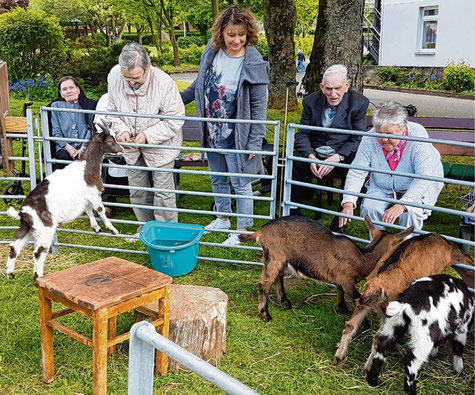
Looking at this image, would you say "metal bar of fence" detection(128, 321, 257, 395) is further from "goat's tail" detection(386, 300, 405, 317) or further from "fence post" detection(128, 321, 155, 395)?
"goat's tail" detection(386, 300, 405, 317)

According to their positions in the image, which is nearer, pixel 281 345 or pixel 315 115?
pixel 281 345

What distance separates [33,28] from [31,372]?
14.1 m

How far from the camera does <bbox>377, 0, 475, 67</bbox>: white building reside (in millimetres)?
18281

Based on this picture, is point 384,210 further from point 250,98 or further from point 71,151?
point 71,151

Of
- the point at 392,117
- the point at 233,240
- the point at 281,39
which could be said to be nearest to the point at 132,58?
the point at 233,240

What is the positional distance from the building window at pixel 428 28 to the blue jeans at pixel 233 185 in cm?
1685

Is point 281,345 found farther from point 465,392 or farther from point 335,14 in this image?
point 335,14

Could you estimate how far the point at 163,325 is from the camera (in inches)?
133

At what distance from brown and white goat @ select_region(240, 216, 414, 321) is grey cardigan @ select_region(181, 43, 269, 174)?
1.29 m

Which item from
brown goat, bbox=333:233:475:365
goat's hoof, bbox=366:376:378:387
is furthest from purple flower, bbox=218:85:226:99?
goat's hoof, bbox=366:376:378:387

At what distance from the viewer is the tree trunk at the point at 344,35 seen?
327 inches

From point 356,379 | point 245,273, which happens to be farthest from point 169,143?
point 356,379

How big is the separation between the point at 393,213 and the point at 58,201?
9.27 ft

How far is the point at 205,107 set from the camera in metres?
5.43
